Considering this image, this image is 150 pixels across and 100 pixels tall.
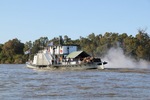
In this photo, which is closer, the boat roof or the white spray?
the boat roof

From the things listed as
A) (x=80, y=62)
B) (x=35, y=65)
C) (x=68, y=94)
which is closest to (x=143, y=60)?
(x=35, y=65)

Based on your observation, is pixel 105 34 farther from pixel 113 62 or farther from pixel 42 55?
pixel 42 55

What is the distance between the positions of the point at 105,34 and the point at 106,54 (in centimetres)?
3324

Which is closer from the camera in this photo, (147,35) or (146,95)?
(146,95)

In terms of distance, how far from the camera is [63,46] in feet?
297

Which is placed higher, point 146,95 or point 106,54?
point 106,54

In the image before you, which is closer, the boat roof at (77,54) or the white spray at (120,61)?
the boat roof at (77,54)

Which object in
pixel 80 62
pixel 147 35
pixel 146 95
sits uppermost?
pixel 147 35

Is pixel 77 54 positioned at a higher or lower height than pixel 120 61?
lower

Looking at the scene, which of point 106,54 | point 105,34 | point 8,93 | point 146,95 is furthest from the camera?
point 105,34

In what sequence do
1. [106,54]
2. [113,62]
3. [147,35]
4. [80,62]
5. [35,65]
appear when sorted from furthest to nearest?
[147,35] < [106,54] < [113,62] < [35,65] < [80,62]

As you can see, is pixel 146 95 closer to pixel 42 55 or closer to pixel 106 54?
pixel 42 55

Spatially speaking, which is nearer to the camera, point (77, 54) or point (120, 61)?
point (77, 54)

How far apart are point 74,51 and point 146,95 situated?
2329 inches
